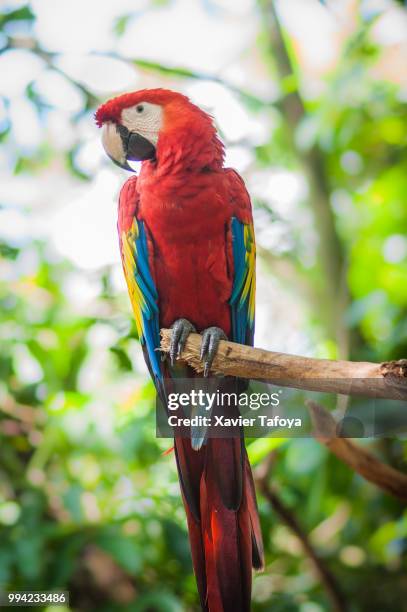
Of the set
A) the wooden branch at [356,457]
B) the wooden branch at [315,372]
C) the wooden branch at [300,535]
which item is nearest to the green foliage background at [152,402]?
the wooden branch at [300,535]

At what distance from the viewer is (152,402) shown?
3.88 ft

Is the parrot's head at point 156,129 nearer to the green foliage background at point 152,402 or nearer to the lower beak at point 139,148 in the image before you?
the lower beak at point 139,148

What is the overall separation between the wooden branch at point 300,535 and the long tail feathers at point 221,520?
28 cm

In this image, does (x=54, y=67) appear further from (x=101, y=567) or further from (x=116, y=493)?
(x=101, y=567)

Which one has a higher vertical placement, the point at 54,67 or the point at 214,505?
the point at 54,67

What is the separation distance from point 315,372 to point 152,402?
1.77ft

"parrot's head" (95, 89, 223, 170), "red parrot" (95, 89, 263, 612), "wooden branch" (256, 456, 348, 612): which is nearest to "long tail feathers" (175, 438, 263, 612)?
"red parrot" (95, 89, 263, 612)

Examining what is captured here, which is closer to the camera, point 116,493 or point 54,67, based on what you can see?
point 54,67

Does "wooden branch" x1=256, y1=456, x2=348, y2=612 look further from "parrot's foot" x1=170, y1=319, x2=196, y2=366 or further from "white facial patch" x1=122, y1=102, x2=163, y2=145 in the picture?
"white facial patch" x1=122, y1=102, x2=163, y2=145

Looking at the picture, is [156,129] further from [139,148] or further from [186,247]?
[186,247]

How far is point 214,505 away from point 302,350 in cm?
36

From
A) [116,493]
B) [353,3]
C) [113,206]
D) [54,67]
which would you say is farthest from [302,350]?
[353,3]

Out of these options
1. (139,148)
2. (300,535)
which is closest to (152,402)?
(300,535)

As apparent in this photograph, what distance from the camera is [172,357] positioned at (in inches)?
32.8
